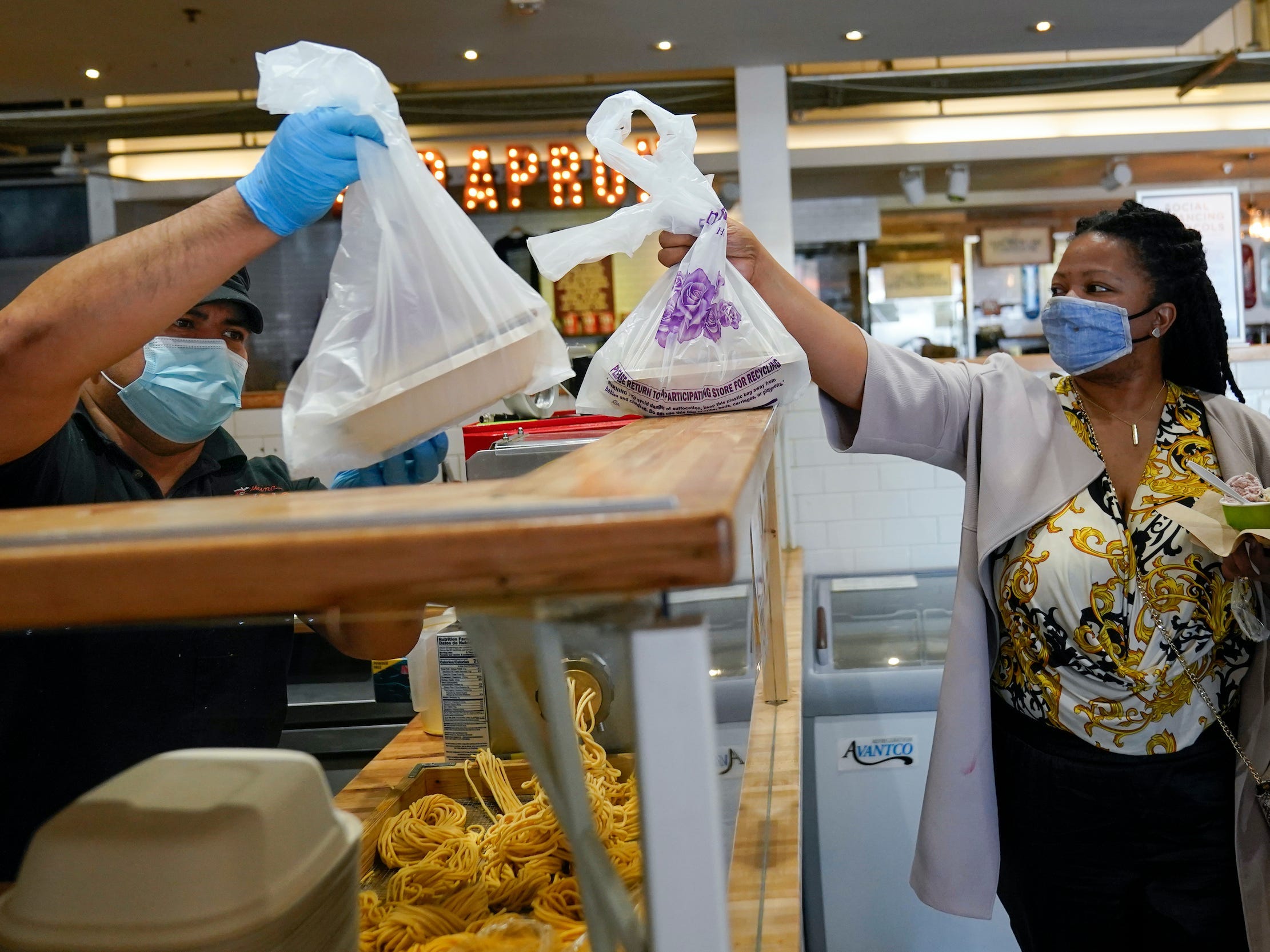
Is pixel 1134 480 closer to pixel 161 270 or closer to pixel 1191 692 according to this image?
pixel 1191 692

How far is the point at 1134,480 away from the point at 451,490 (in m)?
1.58

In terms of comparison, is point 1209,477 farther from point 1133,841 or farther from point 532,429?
point 532,429

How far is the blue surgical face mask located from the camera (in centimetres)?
165

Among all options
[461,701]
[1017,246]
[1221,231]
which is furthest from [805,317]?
[1017,246]

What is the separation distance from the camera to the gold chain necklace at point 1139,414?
1904 mm

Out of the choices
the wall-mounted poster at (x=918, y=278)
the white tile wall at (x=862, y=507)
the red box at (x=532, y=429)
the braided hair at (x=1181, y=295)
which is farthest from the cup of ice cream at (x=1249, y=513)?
the wall-mounted poster at (x=918, y=278)

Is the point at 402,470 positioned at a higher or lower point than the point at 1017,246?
lower

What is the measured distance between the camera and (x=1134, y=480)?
182 cm

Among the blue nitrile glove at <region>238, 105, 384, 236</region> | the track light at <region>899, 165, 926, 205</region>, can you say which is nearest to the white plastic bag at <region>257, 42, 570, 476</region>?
the blue nitrile glove at <region>238, 105, 384, 236</region>

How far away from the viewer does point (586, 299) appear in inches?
318

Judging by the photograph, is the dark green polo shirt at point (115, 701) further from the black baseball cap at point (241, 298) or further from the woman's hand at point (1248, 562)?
the woman's hand at point (1248, 562)

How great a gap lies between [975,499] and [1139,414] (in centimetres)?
36

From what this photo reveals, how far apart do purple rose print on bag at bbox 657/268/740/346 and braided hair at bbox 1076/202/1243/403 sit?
103cm

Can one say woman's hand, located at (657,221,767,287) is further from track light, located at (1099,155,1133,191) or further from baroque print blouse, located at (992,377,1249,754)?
track light, located at (1099,155,1133,191)
